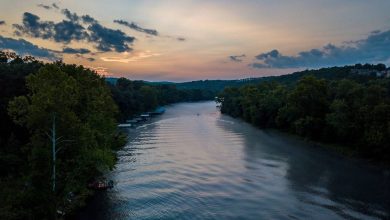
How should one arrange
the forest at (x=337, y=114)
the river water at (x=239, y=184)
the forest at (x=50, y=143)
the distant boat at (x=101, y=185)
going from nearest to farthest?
the forest at (x=50, y=143)
the river water at (x=239, y=184)
the distant boat at (x=101, y=185)
the forest at (x=337, y=114)

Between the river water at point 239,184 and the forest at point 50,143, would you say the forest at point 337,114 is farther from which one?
the forest at point 50,143

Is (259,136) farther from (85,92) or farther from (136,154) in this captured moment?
(85,92)

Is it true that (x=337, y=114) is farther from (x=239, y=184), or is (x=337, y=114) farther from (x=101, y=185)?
(x=101, y=185)

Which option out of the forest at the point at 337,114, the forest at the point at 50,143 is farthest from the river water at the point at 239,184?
the forest at the point at 50,143

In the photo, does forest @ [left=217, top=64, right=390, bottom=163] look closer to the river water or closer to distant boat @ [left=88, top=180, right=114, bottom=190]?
the river water

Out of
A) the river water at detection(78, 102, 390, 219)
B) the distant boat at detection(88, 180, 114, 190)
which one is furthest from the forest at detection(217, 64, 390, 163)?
the distant boat at detection(88, 180, 114, 190)

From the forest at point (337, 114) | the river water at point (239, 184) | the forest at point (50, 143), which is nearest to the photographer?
the forest at point (50, 143)
